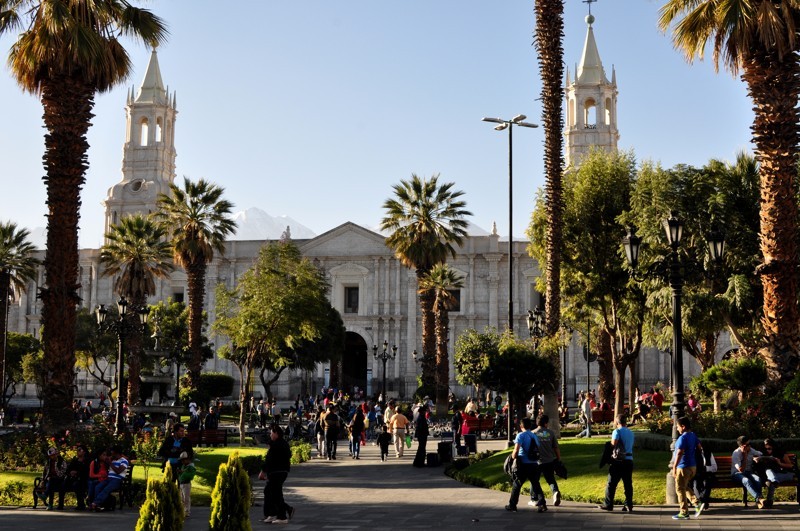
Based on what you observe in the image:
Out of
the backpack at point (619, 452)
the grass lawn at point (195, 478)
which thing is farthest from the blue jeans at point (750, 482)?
the grass lawn at point (195, 478)

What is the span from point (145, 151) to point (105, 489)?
55954mm

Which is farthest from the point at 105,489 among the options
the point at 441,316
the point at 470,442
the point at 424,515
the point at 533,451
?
the point at 441,316

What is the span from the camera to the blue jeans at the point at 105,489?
1486cm

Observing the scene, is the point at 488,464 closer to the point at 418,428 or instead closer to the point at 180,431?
the point at 418,428

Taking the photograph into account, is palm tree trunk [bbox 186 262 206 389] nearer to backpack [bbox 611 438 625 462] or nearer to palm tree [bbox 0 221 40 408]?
palm tree [bbox 0 221 40 408]

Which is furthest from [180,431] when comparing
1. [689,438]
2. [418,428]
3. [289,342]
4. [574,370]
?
[574,370]

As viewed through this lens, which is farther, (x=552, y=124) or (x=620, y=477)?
(x=552, y=124)

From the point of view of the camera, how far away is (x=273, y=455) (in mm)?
13180

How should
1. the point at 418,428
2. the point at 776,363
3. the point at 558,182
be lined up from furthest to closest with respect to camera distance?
the point at 558,182 → the point at 418,428 → the point at 776,363

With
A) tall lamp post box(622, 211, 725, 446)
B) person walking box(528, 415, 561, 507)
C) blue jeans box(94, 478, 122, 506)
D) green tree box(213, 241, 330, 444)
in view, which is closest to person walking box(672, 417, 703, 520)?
tall lamp post box(622, 211, 725, 446)

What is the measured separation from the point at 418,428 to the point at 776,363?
8245mm

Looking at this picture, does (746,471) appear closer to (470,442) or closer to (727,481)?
(727,481)

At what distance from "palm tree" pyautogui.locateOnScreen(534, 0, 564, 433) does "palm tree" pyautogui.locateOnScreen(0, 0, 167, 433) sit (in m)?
10.4

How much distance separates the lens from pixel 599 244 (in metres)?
33.2
